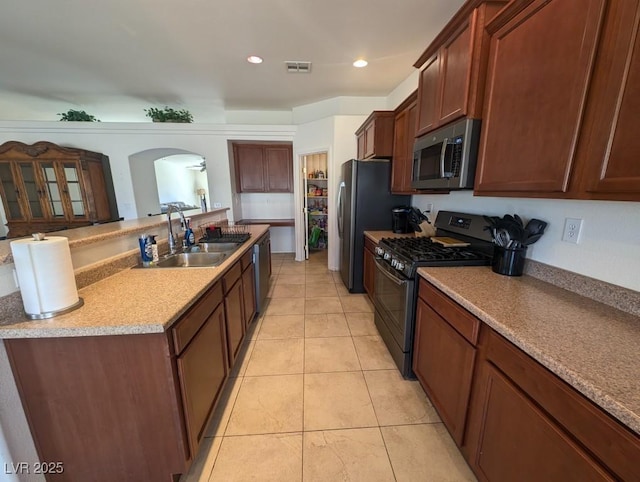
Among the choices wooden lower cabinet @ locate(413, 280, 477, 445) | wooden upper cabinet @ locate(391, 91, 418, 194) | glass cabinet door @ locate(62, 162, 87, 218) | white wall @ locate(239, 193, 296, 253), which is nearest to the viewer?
wooden lower cabinet @ locate(413, 280, 477, 445)

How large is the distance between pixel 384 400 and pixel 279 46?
132 inches

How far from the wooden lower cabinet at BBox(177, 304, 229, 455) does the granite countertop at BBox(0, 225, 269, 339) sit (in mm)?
221

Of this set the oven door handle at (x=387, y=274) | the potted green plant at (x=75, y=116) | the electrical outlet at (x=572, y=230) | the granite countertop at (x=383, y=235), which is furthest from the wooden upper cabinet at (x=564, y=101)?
the potted green plant at (x=75, y=116)

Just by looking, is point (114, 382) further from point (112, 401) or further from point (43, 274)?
point (43, 274)

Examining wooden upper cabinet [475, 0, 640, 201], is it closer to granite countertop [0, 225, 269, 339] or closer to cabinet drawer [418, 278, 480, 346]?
cabinet drawer [418, 278, 480, 346]

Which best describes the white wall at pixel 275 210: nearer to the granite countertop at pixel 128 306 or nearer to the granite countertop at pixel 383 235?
the granite countertop at pixel 383 235

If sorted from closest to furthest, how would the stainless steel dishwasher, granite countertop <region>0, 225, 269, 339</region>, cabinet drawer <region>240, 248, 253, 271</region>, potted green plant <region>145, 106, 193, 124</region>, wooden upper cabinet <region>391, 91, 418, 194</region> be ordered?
granite countertop <region>0, 225, 269, 339</region> < cabinet drawer <region>240, 248, 253, 271</region> < wooden upper cabinet <region>391, 91, 418, 194</region> < the stainless steel dishwasher < potted green plant <region>145, 106, 193, 124</region>

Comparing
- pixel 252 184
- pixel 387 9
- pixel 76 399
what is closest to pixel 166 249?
pixel 76 399

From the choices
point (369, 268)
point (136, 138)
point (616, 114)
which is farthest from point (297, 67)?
point (136, 138)

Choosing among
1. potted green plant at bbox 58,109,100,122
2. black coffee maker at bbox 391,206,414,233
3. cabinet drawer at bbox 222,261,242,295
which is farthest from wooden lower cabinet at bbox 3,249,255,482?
potted green plant at bbox 58,109,100,122

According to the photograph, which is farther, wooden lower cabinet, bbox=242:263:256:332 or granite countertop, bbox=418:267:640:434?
wooden lower cabinet, bbox=242:263:256:332

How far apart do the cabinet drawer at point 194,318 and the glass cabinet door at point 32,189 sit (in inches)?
184

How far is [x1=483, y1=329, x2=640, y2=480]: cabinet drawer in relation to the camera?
0.59 meters

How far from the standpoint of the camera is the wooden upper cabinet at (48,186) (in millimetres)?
3814
